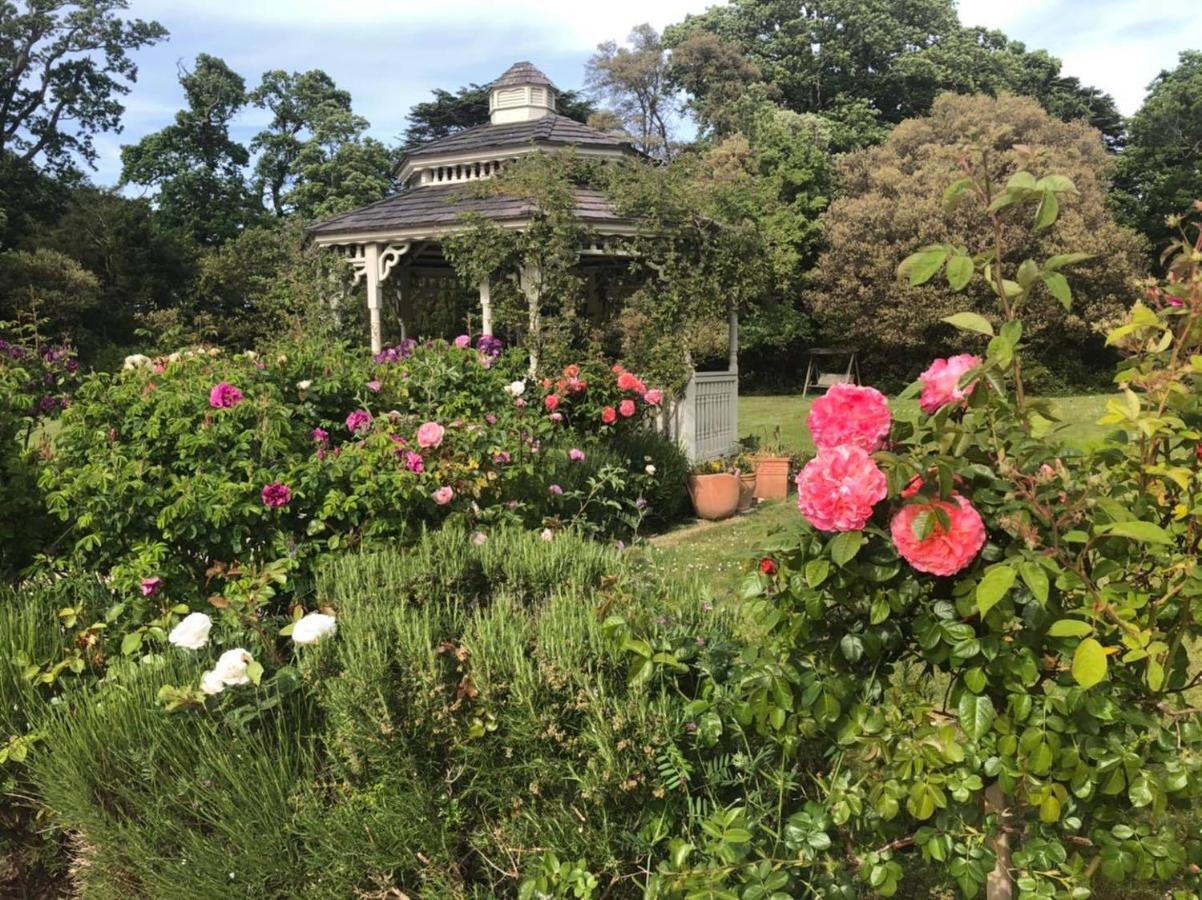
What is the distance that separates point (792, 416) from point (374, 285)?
9.72 metres

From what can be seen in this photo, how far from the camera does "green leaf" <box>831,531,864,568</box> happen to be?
4.34ft

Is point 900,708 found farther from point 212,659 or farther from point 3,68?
point 3,68

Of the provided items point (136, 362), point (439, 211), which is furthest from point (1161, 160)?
point (136, 362)

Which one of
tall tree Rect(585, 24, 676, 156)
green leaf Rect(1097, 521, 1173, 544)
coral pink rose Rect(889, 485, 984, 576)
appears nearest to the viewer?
green leaf Rect(1097, 521, 1173, 544)

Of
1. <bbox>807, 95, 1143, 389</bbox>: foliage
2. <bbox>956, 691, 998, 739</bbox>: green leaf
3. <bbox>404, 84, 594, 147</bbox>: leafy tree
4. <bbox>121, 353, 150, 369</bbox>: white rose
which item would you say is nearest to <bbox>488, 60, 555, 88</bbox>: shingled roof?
<bbox>807, 95, 1143, 389</bbox>: foliage

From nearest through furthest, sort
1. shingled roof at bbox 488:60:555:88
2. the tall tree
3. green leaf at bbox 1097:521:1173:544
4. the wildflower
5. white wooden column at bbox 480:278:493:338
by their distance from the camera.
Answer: green leaf at bbox 1097:521:1173:544
the wildflower
white wooden column at bbox 480:278:493:338
shingled roof at bbox 488:60:555:88
the tall tree

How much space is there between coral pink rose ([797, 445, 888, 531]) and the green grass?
31.6 feet

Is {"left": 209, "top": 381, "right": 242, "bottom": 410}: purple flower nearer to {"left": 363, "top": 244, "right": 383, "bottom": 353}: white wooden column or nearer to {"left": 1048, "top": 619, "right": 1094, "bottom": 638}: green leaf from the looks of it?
{"left": 1048, "top": 619, "right": 1094, "bottom": 638}: green leaf

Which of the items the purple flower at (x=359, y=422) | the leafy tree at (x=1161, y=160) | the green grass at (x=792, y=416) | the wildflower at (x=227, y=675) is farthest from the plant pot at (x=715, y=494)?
the leafy tree at (x=1161, y=160)

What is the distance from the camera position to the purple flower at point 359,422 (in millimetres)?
3516

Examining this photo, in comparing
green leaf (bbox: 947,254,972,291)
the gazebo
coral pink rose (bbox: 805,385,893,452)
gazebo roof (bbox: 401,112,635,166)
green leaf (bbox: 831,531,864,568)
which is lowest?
green leaf (bbox: 831,531,864,568)

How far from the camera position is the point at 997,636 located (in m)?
1.41

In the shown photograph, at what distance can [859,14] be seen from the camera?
101ft

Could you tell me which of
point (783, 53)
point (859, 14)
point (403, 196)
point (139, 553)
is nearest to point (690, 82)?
point (783, 53)
